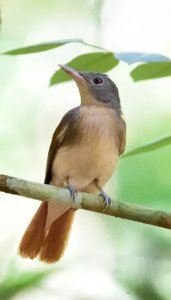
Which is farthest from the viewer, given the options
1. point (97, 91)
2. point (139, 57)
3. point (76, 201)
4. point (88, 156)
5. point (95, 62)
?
point (97, 91)

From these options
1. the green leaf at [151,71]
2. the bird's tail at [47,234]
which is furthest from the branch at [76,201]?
the bird's tail at [47,234]

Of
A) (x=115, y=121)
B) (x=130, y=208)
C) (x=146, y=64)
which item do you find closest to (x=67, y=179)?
(x=115, y=121)

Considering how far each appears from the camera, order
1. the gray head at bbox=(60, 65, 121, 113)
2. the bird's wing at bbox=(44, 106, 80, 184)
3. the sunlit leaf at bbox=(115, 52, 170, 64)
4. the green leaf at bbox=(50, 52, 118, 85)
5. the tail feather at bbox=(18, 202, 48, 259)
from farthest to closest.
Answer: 1. the gray head at bbox=(60, 65, 121, 113)
2. the bird's wing at bbox=(44, 106, 80, 184)
3. the tail feather at bbox=(18, 202, 48, 259)
4. the green leaf at bbox=(50, 52, 118, 85)
5. the sunlit leaf at bbox=(115, 52, 170, 64)

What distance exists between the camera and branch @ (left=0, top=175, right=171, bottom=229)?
119cm

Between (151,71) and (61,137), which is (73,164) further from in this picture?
(151,71)

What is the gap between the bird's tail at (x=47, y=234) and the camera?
71.4 inches

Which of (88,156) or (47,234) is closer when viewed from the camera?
(88,156)

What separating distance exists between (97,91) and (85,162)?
363 mm

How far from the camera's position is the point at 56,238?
1.93 metres

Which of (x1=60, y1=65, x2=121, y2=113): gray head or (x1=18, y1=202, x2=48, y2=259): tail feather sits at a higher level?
(x1=60, y1=65, x2=121, y2=113): gray head

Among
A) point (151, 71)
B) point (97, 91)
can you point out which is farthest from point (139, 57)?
point (97, 91)

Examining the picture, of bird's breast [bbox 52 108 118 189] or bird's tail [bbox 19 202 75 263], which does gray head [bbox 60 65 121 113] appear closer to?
bird's breast [bbox 52 108 118 189]

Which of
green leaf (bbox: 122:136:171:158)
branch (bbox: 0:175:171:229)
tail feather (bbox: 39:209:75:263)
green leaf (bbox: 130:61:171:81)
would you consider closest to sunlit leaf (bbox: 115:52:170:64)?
green leaf (bbox: 130:61:171:81)

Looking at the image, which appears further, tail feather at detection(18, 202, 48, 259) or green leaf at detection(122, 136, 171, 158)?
tail feather at detection(18, 202, 48, 259)
